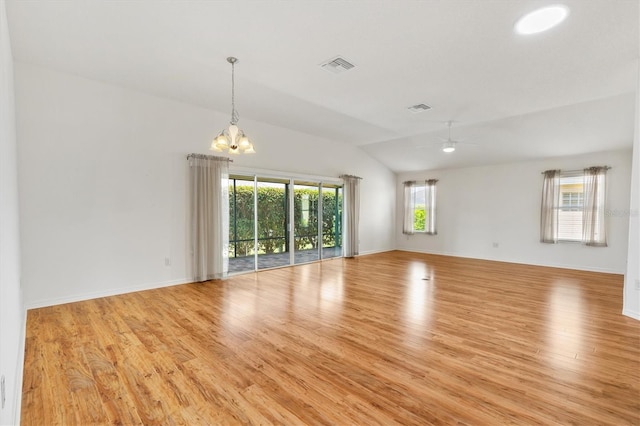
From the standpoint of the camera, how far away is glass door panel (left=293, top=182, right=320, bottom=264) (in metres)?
7.07

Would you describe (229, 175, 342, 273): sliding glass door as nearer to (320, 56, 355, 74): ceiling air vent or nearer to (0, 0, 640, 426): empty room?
(0, 0, 640, 426): empty room

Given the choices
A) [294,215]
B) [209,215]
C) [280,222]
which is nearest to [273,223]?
[280,222]

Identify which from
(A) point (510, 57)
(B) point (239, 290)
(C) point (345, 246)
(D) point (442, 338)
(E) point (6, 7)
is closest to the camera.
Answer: (E) point (6, 7)

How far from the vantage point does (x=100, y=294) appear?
14.0 feet

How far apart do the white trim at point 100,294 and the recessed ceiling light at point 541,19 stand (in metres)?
5.68

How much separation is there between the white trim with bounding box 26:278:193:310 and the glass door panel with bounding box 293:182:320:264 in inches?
108

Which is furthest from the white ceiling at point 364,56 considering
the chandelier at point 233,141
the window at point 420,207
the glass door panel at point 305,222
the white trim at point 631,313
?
the window at point 420,207

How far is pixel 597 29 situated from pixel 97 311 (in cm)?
630

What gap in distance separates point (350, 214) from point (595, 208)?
534 centimetres

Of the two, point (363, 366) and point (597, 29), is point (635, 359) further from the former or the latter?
point (597, 29)

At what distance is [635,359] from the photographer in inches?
102

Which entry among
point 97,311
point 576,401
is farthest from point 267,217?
point 576,401

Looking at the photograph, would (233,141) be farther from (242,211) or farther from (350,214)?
(350,214)

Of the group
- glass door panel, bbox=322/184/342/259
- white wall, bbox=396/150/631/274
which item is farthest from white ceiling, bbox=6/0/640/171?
glass door panel, bbox=322/184/342/259
